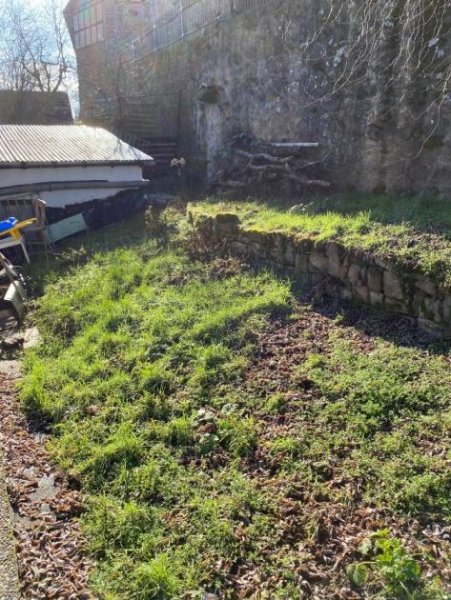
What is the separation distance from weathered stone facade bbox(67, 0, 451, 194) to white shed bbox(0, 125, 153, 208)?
238 cm

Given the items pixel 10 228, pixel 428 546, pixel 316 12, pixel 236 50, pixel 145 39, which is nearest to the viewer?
pixel 428 546

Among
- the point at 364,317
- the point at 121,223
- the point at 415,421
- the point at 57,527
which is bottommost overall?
the point at 57,527

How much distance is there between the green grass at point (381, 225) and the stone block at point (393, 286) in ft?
0.55

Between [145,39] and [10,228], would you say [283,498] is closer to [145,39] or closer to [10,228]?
[10,228]

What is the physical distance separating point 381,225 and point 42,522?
192 inches

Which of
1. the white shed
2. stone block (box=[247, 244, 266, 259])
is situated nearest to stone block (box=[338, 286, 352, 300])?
stone block (box=[247, 244, 266, 259])

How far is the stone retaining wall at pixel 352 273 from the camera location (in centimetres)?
481

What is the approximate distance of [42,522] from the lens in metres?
3.56

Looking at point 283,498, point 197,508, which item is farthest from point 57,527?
point 283,498

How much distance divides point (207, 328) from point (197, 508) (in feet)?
8.38

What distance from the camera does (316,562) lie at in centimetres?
299

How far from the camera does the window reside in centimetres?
2555

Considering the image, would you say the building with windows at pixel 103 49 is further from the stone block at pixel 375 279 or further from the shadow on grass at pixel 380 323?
the stone block at pixel 375 279

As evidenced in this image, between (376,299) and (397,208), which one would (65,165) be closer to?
(397,208)
